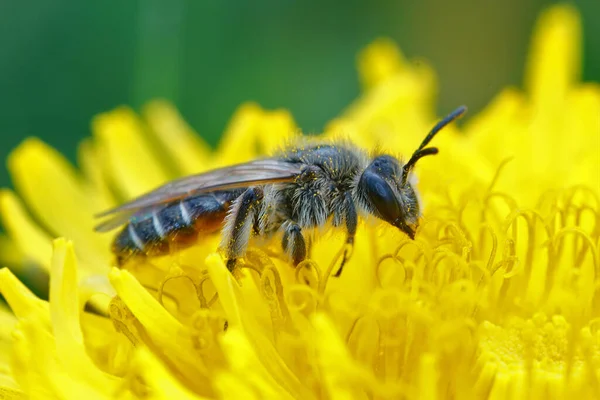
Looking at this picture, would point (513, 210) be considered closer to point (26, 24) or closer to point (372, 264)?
point (372, 264)

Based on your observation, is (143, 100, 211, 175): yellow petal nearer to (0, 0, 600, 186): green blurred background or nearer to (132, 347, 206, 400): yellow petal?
(0, 0, 600, 186): green blurred background

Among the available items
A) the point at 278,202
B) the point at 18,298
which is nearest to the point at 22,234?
the point at 18,298

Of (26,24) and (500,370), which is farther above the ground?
(26,24)

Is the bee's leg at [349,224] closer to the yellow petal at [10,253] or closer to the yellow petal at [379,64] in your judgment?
the yellow petal at [10,253]

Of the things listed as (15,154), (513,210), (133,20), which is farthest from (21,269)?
(513,210)

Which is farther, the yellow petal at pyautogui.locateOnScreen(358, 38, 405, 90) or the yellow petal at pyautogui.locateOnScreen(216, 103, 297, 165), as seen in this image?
the yellow petal at pyautogui.locateOnScreen(358, 38, 405, 90)

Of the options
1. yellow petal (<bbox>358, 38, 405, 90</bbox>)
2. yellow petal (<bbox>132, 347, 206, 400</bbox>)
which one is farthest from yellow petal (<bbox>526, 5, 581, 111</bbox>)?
yellow petal (<bbox>132, 347, 206, 400</bbox>)
